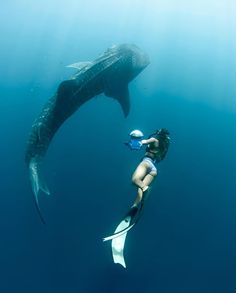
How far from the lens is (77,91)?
12.0 m

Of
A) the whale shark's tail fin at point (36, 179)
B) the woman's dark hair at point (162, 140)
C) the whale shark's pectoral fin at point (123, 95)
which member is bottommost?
the whale shark's tail fin at point (36, 179)

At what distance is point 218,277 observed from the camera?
1602 centimetres

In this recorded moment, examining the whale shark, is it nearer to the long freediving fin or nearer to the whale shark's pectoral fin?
the whale shark's pectoral fin

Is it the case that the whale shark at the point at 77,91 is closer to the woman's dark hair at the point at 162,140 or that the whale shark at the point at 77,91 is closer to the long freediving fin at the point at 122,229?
the long freediving fin at the point at 122,229

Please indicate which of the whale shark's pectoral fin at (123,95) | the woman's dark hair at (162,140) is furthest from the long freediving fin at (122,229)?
the whale shark's pectoral fin at (123,95)

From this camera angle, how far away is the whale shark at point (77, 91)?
10.4 m

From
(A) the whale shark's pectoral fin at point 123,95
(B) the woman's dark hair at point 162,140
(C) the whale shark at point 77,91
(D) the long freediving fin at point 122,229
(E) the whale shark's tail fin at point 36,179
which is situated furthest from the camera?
(A) the whale shark's pectoral fin at point 123,95

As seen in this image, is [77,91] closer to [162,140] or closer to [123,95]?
[162,140]

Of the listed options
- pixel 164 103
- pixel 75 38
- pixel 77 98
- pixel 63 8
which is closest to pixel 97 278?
pixel 77 98

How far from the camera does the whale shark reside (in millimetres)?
10438

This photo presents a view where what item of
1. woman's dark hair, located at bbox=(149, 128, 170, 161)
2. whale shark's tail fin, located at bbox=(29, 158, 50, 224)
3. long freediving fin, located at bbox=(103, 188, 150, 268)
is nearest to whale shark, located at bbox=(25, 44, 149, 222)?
whale shark's tail fin, located at bbox=(29, 158, 50, 224)

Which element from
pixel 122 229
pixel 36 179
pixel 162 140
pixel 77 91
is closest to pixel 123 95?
pixel 77 91

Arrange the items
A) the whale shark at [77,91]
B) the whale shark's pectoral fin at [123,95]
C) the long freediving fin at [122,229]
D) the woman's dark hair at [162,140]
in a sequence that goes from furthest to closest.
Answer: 1. the whale shark's pectoral fin at [123,95]
2. the whale shark at [77,91]
3. the woman's dark hair at [162,140]
4. the long freediving fin at [122,229]

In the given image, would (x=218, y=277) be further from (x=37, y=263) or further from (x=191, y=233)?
(x=37, y=263)
